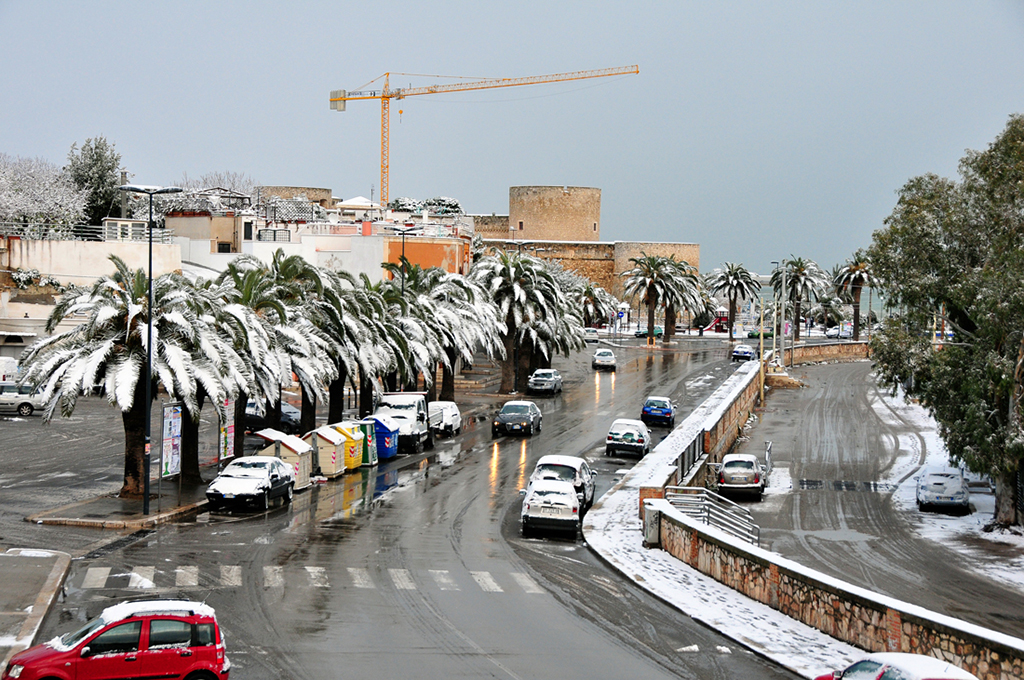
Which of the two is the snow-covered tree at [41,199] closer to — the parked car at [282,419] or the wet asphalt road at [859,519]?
the parked car at [282,419]

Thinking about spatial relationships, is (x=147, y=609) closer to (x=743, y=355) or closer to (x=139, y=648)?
(x=139, y=648)

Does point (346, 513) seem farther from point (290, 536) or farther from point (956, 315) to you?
point (956, 315)

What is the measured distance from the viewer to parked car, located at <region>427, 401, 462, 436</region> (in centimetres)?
4366

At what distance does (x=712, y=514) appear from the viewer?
2648 cm

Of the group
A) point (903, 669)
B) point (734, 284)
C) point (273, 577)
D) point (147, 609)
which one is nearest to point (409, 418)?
point (273, 577)

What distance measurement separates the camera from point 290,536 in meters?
24.2

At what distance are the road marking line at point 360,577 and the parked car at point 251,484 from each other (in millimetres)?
6911

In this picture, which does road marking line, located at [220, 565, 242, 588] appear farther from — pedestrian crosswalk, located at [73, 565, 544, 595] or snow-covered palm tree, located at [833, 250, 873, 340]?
snow-covered palm tree, located at [833, 250, 873, 340]

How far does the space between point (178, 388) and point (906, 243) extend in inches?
887

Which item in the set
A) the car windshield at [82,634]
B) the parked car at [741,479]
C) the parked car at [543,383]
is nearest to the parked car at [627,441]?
the parked car at [741,479]

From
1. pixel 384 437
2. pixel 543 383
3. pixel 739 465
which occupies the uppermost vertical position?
pixel 543 383

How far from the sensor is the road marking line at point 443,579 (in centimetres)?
2008

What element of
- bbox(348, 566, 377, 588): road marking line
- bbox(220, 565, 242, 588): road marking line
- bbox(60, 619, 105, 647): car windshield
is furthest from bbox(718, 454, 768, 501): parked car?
bbox(60, 619, 105, 647): car windshield

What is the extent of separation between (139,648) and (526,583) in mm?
9070
